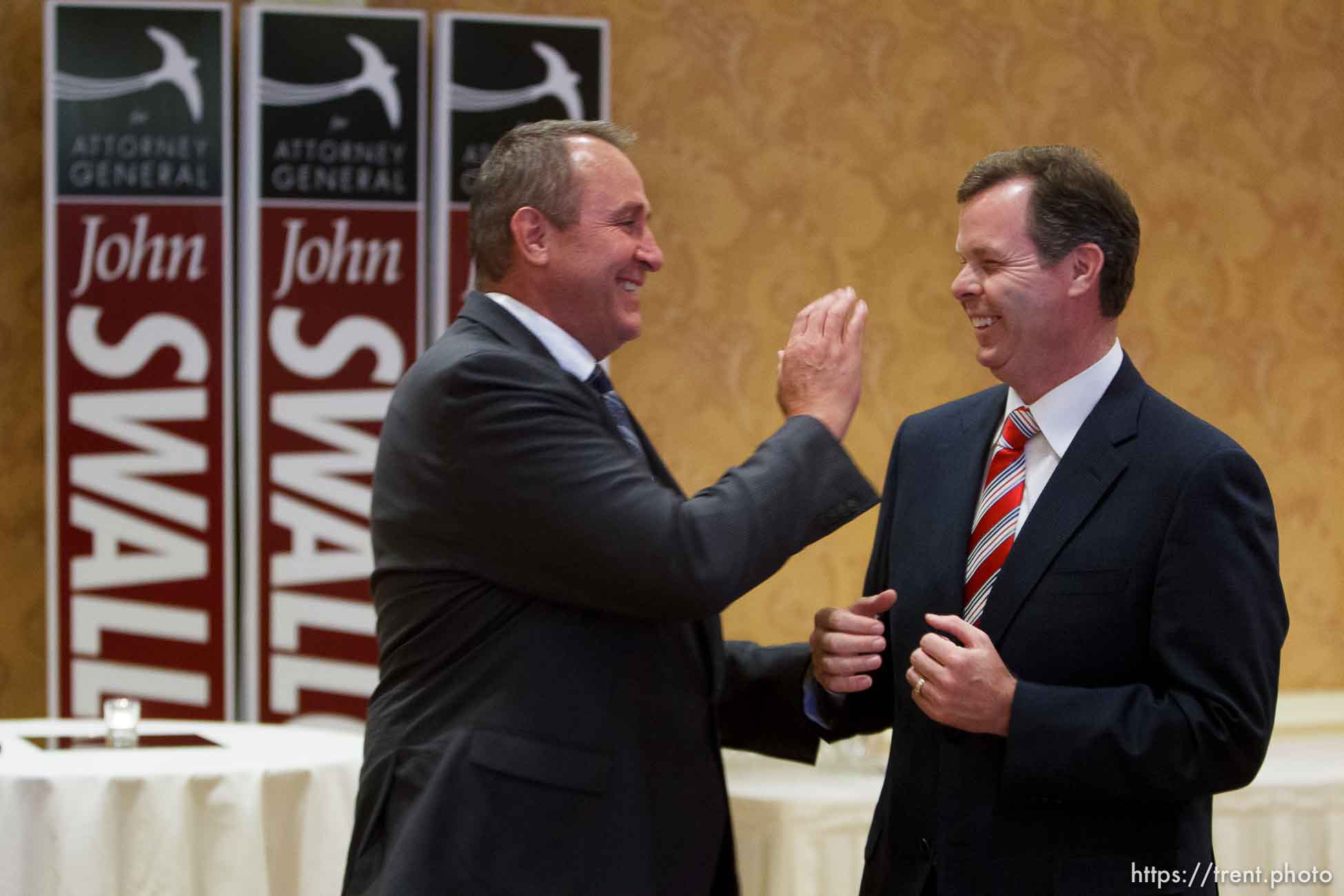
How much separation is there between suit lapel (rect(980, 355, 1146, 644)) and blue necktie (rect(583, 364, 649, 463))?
0.41 metres

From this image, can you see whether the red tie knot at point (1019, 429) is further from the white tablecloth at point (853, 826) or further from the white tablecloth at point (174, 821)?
the white tablecloth at point (174, 821)

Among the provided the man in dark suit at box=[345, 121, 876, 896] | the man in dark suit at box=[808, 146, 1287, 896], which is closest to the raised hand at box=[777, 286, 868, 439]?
the man in dark suit at box=[345, 121, 876, 896]

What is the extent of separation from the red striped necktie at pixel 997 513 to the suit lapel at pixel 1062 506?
0.03m

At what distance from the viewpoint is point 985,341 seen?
5.79ft

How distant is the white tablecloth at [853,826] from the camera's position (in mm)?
3137

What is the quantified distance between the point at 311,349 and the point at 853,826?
1.96 metres

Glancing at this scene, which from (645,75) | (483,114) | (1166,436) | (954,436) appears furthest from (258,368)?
(1166,436)

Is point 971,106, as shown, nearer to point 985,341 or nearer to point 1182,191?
point 1182,191

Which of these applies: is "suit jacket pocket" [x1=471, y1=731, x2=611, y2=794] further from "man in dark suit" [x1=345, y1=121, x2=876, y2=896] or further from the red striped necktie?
the red striped necktie

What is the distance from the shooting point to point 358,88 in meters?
4.18

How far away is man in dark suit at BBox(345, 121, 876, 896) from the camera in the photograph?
5.04ft

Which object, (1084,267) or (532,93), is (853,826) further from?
(532,93)

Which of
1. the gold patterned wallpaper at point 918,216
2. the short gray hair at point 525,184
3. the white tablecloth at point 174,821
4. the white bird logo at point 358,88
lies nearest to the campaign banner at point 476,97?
the white bird logo at point 358,88

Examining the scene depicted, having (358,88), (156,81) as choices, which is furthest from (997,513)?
(156,81)
